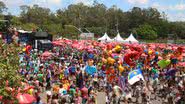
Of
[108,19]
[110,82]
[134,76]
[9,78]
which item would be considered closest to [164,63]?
[110,82]

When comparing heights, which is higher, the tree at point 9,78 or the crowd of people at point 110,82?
the tree at point 9,78

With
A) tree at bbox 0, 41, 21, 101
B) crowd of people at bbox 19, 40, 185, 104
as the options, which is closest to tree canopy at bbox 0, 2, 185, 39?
crowd of people at bbox 19, 40, 185, 104

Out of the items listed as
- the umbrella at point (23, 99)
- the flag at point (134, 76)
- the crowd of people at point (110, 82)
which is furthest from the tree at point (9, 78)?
the flag at point (134, 76)

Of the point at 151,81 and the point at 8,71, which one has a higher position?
the point at 8,71

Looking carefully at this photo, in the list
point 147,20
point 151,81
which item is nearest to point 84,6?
point 147,20

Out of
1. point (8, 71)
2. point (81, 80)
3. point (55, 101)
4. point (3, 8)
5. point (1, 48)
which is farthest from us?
point (3, 8)

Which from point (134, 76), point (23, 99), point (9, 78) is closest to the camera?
point (23, 99)

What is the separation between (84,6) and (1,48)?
12343cm

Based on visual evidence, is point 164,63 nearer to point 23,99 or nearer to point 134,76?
point 134,76

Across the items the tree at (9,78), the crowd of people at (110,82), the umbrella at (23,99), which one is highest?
the tree at (9,78)

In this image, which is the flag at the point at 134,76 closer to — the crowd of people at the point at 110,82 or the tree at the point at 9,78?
the crowd of people at the point at 110,82

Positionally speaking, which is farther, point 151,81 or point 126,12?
point 126,12

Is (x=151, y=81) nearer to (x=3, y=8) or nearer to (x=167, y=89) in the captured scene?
(x=167, y=89)

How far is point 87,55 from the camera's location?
3588 centimetres
